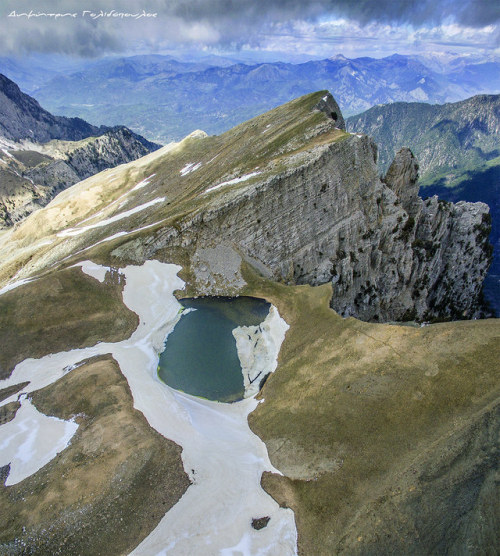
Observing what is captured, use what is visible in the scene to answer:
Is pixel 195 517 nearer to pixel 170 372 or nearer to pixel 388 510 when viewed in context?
pixel 388 510

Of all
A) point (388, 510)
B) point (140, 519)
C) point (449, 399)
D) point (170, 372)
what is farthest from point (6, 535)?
point (449, 399)

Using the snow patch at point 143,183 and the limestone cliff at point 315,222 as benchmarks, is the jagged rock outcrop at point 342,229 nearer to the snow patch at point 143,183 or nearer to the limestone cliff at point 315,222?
the limestone cliff at point 315,222

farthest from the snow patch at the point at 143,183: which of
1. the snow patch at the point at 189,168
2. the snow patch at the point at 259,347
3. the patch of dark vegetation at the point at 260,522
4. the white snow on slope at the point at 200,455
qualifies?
the patch of dark vegetation at the point at 260,522

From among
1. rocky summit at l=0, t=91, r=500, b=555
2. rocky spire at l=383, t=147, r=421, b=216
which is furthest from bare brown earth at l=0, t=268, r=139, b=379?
→ rocky spire at l=383, t=147, r=421, b=216

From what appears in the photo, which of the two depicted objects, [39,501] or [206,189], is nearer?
[39,501]

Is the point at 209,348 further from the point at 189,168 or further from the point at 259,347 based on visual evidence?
the point at 189,168

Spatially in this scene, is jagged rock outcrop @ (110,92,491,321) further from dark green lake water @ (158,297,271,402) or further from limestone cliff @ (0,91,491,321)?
dark green lake water @ (158,297,271,402)

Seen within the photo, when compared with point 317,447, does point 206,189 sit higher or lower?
higher
